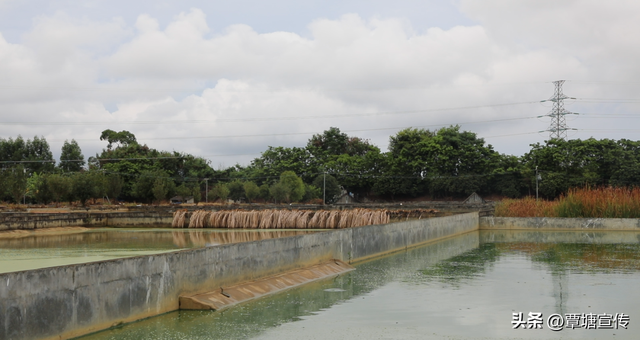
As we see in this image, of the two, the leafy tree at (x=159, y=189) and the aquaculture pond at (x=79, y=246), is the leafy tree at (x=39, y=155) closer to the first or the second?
the leafy tree at (x=159, y=189)

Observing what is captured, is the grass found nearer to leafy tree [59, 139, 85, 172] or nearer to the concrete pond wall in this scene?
the concrete pond wall

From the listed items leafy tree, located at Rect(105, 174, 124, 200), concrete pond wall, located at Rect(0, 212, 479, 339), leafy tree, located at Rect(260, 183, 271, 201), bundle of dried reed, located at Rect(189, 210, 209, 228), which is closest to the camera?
concrete pond wall, located at Rect(0, 212, 479, 339)

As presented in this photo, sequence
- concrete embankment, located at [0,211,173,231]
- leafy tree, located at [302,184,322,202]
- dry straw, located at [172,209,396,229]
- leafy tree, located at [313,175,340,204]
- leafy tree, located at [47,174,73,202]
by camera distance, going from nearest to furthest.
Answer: concrete embankment, located at [0,211,173,231]
dry straw, located at [172,209,396,229]
leafy tree, located at [47,174,73,202]
leafy tree, located at [302,184,322,202]
leafy tree, located at [313,175,340,204]

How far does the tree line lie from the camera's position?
176 feet

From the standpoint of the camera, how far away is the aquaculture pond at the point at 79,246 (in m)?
12.9

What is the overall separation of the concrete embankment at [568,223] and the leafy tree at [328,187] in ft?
139

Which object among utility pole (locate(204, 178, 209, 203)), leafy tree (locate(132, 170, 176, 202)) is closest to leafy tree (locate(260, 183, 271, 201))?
utility pole (locate(204, 178, 209, 203))

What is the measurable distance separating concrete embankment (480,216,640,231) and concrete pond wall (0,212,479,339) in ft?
50.2

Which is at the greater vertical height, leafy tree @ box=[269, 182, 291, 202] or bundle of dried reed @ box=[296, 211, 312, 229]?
leafy tree @ box=[269, 182, 291, 202]

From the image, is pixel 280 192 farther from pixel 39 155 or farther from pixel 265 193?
pixel 39 155

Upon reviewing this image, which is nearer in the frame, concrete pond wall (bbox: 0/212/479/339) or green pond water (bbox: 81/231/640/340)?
concrete pond wall (bbox: 0/212/479/339)

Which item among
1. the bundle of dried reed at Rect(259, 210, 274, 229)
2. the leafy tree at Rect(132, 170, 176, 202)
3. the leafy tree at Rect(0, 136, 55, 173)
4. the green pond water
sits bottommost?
the green pond water

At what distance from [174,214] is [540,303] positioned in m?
20.3

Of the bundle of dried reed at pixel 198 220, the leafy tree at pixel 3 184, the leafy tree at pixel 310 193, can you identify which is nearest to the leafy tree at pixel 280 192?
the leafy tree at pixel 310 193
